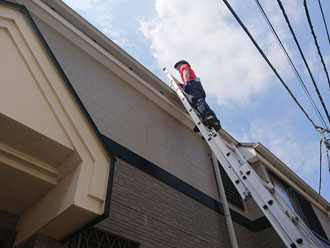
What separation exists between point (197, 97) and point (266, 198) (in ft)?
11.4

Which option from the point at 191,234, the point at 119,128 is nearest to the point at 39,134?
the point at 119,128

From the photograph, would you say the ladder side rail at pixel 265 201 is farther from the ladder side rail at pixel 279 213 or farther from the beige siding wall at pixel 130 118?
the beige siding wall at pixel 130 118

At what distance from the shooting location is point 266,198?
4262mm

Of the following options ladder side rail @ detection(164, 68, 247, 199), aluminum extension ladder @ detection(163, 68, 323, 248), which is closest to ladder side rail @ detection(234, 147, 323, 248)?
aluminum extension ladder @ detection(163, 68, 323, 248)

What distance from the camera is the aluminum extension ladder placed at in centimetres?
374

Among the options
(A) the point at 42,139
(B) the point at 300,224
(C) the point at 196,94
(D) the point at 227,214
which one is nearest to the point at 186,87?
(C) the point at 196,94

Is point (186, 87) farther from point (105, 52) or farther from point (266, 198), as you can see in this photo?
point (266, 198)

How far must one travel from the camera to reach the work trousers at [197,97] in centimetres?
670

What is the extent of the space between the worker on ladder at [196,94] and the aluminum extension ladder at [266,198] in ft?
1.25

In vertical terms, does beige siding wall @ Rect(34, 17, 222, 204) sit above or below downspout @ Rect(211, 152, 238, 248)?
above

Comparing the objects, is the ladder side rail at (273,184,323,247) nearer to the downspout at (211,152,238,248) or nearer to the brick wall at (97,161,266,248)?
the brick wall at (97,161,266,248)

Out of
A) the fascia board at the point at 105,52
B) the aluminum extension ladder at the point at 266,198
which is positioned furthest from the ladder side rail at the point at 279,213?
the fascia board at the point at 105,52

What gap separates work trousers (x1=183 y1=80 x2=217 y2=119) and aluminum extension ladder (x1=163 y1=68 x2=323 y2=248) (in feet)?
2.81

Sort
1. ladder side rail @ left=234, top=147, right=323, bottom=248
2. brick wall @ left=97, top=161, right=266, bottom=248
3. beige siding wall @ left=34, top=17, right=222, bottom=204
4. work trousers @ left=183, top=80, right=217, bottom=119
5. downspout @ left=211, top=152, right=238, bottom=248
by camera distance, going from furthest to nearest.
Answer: work trousers @ left=183, top=80, right=217, bottom=119, downspout @ left=211, top=152, right=238, bottom=248, beige siding wall @ left=34, top=17, right=222, bottom=204, brick wall @ left=97, top=161, right=266, bottom=248, ladder side rail @ left=234, top=147, right=323, bottom=248
